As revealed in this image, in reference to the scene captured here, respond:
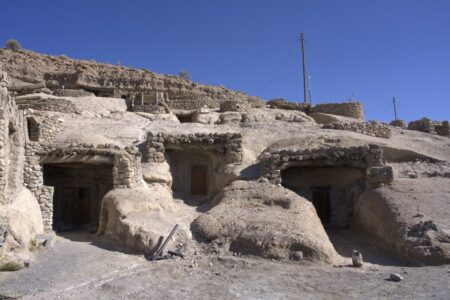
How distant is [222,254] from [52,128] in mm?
8262

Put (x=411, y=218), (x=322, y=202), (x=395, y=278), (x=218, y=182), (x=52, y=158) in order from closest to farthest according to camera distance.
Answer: (x=395, y=278) → (x=411, y=218) → (x=52, y=158) → (x=218, y=182) → (x=322, y=202)

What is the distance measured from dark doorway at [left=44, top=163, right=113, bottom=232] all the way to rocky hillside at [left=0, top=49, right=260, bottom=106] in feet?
49.4

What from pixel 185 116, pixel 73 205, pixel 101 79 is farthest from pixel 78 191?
pixel 101 79

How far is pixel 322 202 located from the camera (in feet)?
55.7

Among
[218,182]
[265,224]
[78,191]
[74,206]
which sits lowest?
[265,224]

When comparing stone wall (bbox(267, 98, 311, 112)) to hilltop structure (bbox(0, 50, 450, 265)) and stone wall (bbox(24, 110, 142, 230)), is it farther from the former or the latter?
stone wall (bbox(24, 110, 142, 230))

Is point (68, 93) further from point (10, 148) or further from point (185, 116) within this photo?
point (10, 148)

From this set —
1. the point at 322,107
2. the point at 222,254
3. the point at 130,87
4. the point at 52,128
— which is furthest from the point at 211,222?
the point at 130,87

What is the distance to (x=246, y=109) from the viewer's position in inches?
1037

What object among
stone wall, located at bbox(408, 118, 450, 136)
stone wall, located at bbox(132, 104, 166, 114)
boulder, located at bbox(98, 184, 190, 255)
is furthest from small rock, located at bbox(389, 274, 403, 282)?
stone wall, located at bbox(408, 118, 450, 136)

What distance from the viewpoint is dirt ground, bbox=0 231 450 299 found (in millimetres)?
8438

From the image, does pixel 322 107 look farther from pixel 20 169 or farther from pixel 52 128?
pixel 20 169

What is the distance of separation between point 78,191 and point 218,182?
557 centimetres

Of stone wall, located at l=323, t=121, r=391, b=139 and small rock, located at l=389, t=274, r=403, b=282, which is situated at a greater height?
stone wall, located at l=323, t=121, r=391, b=139
